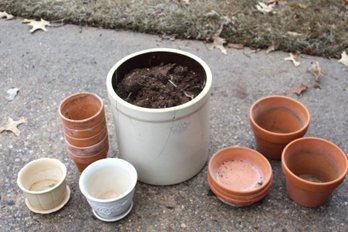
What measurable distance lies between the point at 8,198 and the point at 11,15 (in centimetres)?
172

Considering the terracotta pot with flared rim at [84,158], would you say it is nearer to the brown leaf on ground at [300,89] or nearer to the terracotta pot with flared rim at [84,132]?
the terracotta pot with flared rim at [84,132]

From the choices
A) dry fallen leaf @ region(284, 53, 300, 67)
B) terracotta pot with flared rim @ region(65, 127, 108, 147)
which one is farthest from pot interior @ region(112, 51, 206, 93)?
dry fallen leaf @ region(284, 53, 300, 67)

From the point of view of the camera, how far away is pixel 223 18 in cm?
315

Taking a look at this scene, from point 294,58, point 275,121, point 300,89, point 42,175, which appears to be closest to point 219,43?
point 294,58

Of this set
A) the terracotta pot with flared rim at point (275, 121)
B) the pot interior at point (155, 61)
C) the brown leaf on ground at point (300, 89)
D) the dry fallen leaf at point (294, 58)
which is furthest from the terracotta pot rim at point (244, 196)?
the dry fallen leaf at point (294, 58)

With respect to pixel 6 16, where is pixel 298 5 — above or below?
above

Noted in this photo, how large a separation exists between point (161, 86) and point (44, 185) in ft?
2.21

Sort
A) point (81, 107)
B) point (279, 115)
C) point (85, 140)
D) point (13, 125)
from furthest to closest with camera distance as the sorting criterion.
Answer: point (13, 125) → point (279, 115) → point (81, 107) → point (85, 140)

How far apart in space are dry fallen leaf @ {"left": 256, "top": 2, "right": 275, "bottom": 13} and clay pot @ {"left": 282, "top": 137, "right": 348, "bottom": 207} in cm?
145

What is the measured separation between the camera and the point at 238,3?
11.0 feet

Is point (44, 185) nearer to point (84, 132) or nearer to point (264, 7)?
point (84, 132)

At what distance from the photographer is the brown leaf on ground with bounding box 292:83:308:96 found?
268cm

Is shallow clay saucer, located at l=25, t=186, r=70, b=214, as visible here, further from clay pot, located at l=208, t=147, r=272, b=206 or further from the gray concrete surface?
clay pot, located at l=208, t=147, r=272, b=206

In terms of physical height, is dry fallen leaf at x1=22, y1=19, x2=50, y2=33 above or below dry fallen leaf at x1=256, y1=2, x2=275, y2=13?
below
